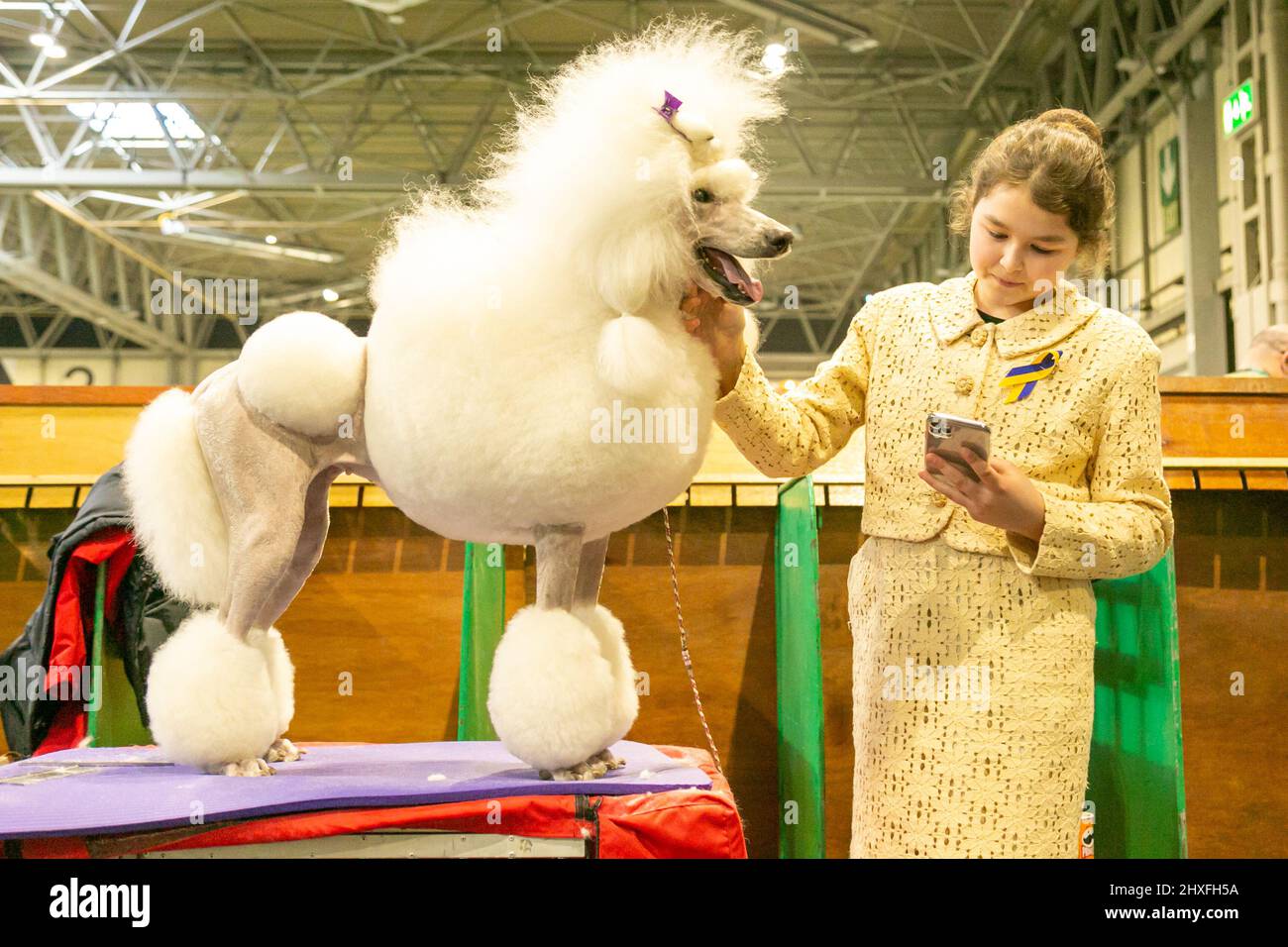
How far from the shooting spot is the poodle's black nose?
1.25 m

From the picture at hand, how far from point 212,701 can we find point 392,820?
0.36 metres

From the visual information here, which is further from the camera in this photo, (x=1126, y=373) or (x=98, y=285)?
(x=98, y=285)

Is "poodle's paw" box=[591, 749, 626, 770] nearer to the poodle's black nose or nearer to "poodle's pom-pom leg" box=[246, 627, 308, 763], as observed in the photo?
"poodle's pom-pom leg" box=[246, 627, 308, 763]

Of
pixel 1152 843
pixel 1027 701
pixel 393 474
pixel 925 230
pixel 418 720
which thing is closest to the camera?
pixel 1027 701

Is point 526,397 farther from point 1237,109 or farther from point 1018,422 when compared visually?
point 1237,109

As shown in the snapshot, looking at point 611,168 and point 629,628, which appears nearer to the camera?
point 611,168

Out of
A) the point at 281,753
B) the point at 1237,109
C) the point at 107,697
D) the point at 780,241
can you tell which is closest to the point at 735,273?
the point at 780,241

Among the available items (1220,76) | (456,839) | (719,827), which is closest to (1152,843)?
(719,827)

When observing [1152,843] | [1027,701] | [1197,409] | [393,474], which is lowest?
[1152,843]

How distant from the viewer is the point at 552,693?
1.30 m

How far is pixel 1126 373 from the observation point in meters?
1.33

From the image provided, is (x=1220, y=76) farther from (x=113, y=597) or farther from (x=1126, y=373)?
(x=113, y=597)

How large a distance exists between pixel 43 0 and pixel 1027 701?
6.99 meters

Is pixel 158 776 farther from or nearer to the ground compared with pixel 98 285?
nearer to the ground
